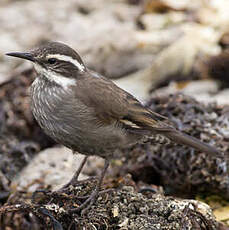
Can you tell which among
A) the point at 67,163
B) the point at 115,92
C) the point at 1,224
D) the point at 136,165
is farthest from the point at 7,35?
the point at 1,224

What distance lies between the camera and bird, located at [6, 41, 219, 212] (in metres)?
5.92

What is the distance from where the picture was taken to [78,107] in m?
5.95

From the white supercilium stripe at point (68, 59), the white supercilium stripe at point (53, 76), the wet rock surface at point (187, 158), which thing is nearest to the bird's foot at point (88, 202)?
the white supercilium stripe at point (53, 76)

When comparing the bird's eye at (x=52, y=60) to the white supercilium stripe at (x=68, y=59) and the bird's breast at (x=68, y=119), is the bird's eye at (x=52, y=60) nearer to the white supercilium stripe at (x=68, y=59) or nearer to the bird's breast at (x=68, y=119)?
the white supercilium stripe at (x=68, y=59)

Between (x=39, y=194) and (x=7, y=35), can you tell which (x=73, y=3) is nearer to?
(x=7, y=35)

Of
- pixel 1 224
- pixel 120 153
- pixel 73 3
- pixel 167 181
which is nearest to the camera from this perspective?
pixel 1 224

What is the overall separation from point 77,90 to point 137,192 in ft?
4.27

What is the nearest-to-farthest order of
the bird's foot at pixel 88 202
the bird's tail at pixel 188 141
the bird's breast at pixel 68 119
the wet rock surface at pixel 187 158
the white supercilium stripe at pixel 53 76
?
the bird's foot at pixel 88 202 → the bird's breast at pixel 68 119 → the white supercilium stripe at pixel 53 76 → the bird's tail at pixel 188 141 → the wet rock surface at pixel 187 158

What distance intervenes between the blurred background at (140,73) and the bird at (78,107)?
114cm

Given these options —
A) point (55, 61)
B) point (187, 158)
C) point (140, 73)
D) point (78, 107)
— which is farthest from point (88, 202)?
point (140, 73)

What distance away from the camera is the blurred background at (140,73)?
7.41 meters

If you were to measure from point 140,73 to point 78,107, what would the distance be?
4411 mm

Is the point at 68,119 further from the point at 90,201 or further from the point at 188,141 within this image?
the point at 188,141

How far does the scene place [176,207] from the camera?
5.79 metres
